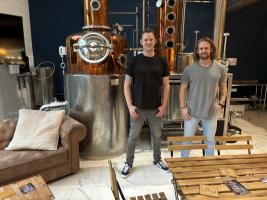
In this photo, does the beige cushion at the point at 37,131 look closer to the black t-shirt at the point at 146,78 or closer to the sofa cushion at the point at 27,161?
the sofa cushion at the point at 27,161

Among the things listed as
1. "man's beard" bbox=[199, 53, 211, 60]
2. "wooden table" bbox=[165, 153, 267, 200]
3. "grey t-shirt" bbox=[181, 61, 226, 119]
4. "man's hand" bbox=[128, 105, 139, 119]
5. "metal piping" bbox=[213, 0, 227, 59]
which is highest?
"metal piping" bbox=[213, 0, 227, 59]

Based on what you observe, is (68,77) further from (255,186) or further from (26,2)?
(26,2)

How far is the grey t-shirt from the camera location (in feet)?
6.95

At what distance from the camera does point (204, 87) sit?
213cm

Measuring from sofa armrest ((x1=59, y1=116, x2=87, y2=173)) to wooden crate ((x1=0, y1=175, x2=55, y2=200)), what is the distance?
766mm

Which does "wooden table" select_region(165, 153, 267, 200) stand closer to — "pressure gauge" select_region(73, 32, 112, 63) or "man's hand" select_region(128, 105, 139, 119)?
"man's hand" select_region(128, 105, 139, 119)

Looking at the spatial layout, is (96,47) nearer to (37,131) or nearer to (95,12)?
(95,12)

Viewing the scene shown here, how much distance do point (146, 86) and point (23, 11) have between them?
12.9 ft

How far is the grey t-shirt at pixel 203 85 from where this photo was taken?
6.95 feet

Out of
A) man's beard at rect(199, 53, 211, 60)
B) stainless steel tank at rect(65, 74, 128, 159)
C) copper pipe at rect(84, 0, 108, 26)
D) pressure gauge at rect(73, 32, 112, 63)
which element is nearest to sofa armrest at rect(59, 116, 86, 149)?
stainless steel tank at rect(65, 74, 128, 159)

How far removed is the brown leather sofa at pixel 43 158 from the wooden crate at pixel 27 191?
52 cm

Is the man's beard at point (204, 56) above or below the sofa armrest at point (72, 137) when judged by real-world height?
above

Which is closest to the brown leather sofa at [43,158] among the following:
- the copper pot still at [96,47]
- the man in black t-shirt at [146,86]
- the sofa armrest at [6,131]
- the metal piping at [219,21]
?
the sofa armrest at [6,131]

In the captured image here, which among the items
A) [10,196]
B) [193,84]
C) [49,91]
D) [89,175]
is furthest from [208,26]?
[10,196]
